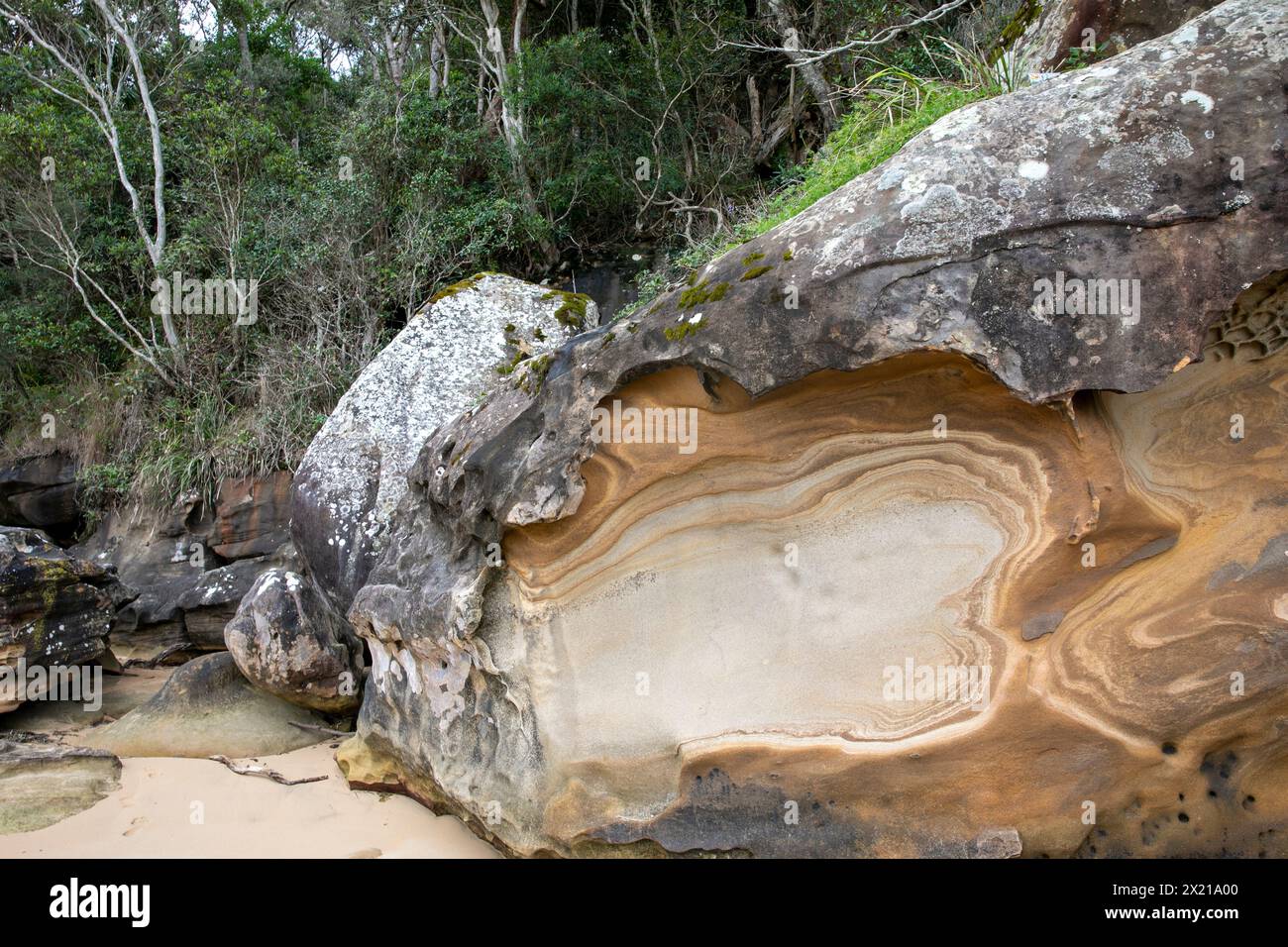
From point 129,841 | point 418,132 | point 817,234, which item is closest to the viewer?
point 817,234

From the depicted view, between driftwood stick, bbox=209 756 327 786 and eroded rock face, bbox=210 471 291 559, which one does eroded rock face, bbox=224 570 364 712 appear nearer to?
driftwood stick, bbox=209 756 327 786

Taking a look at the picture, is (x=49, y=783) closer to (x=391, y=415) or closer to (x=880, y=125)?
(x=391, y=415)

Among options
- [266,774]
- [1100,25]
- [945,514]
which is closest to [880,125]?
[1100,25]

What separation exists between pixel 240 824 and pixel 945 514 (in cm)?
306

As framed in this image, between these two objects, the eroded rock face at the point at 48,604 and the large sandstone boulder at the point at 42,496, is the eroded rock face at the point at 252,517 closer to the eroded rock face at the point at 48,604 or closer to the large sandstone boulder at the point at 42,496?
the eroded rock face at the point at 48,604

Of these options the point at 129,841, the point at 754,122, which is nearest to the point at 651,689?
the point at 129,841

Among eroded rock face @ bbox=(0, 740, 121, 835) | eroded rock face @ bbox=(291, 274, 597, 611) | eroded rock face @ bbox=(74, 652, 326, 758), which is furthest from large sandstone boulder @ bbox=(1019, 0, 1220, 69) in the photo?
eroded rock face @ bbox=(0, 740, 121, 835)

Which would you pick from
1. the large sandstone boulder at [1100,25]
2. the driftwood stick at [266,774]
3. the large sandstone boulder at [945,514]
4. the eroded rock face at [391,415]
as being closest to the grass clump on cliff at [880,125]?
the large sandstone boulder at [1100,25]

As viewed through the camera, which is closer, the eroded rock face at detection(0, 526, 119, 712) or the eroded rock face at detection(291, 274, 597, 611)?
the eroded rock face at detection(0, 526, 119, 712)

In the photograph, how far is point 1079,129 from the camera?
274cm

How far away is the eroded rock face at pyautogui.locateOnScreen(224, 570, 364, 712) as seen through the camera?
4.75 metres

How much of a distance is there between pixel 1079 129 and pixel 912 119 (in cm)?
190

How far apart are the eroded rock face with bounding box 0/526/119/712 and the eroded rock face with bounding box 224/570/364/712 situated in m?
1.21

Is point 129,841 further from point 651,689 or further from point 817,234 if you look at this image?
point 817,234
